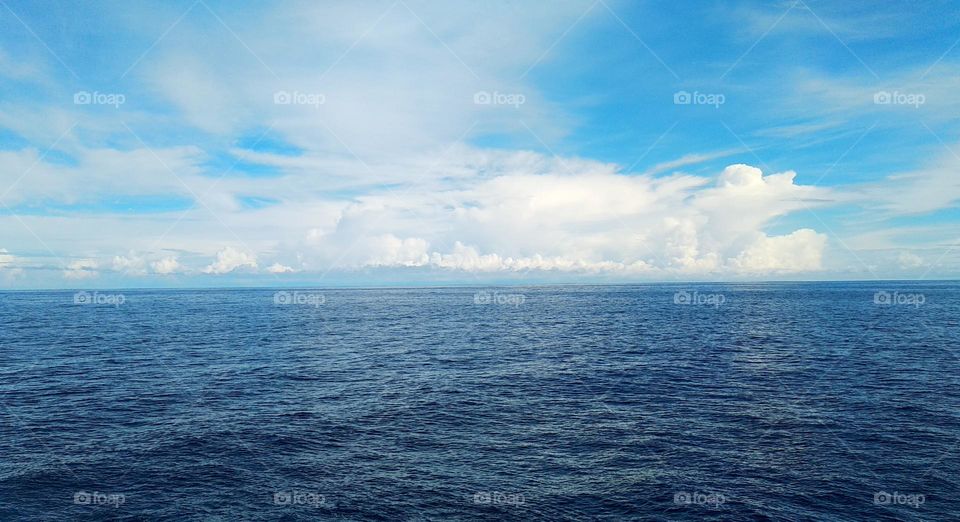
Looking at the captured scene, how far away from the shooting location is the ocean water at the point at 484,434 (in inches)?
1056

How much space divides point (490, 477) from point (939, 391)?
157 ft

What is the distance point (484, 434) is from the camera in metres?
37.0

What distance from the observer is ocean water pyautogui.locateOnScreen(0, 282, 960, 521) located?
26.8m

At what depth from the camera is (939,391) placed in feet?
156

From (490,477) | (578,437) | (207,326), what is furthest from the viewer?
(207,326)

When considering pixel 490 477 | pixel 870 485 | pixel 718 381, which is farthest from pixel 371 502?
pixel 718 381

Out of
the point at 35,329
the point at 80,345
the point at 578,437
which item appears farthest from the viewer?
the point at 35,329

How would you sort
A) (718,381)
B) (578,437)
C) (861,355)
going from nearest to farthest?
(578,437) → (718,381) → (861,355)

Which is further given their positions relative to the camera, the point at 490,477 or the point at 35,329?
the point at 35,329

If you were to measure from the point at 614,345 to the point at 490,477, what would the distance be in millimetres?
54165

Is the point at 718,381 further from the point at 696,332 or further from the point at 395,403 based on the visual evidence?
the point at 696,332

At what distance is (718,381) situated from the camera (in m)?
53.5

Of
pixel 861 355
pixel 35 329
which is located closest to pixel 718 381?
pixel 861 355

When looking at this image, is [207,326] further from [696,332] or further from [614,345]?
[696,332]
